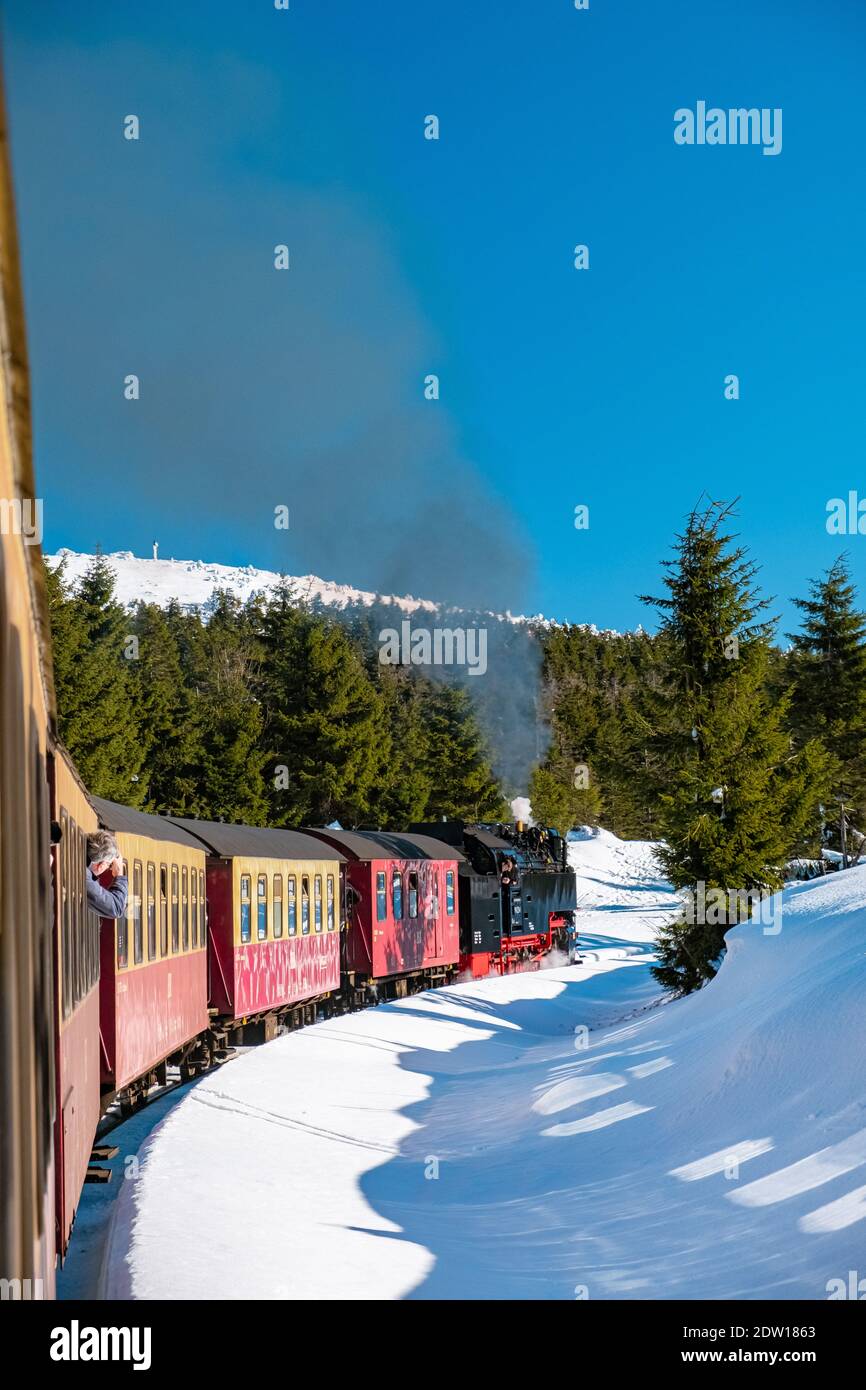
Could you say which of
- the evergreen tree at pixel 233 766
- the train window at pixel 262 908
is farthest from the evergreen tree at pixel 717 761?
the evergreen tree at pixel 233 766

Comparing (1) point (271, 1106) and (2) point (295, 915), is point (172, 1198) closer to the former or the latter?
(1) point (271, 1106)

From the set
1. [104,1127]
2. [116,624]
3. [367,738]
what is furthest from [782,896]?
[116,624]

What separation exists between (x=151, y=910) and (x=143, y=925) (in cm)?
51

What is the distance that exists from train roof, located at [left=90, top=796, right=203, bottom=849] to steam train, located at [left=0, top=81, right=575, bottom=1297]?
0.05 metres

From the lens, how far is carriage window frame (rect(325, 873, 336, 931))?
22109 mm

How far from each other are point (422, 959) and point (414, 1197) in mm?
16540

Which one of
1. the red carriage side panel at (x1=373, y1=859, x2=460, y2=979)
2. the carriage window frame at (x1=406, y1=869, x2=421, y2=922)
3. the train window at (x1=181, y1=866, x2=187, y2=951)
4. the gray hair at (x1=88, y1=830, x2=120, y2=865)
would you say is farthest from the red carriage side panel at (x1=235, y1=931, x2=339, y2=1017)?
the gray hair at (x1=88, y1=830, x2=120, y2=865)

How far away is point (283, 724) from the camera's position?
5803cm

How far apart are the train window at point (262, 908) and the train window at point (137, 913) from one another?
21.5ft

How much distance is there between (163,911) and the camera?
42.0ft

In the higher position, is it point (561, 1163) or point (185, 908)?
point (185, 908)

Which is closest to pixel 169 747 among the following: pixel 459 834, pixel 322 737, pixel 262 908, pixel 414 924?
pixel 322 737

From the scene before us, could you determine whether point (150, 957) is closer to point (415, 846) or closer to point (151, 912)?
point (151, 912)

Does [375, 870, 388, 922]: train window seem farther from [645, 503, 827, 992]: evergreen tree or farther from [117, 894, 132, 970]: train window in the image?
[117, 894, 132, 970]: train window
